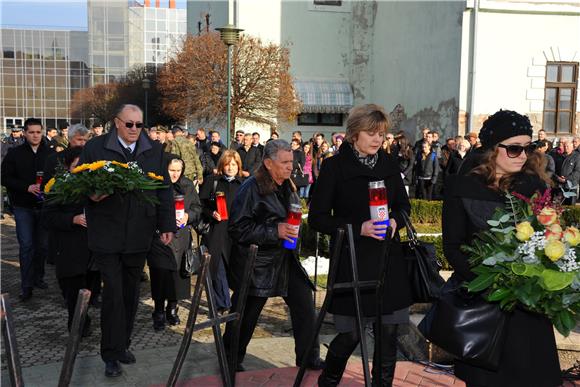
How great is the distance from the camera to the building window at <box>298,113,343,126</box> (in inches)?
1336

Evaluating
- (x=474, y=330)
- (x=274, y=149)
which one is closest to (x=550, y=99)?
(x=274, y=149)

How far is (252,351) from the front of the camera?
613cm

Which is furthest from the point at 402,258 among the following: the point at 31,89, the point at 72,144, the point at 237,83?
the point at 31,89

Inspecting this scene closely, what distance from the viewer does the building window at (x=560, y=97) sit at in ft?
72.1

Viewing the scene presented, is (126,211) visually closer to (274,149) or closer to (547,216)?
(274,149)

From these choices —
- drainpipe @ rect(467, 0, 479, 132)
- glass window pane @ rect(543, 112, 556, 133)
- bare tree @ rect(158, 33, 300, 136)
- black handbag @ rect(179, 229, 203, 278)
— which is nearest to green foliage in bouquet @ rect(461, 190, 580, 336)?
black handbag @ rect(179, 229, 203, 278)

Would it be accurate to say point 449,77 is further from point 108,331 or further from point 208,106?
point 108,331

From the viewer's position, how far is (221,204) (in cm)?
706

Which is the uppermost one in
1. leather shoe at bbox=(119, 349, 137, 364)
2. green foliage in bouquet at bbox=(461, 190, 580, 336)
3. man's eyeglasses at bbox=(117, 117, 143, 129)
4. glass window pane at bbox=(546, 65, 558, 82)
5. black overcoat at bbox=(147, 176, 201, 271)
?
glass window pane at bbox=(546, 65, 558, 82)

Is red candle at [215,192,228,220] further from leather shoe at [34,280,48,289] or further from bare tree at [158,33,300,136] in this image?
bare tree at [158,33,300,136]

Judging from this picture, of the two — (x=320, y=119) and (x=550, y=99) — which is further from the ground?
(x=550, y=99)

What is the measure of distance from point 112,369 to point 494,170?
330 centimetres

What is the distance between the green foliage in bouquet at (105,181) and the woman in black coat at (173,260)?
→ 5.06 ft

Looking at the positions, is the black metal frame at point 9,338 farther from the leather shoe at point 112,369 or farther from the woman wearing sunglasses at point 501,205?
the leather shoe at point 112,369
